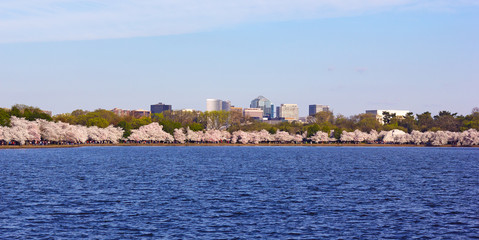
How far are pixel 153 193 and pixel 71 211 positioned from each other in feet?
41.7

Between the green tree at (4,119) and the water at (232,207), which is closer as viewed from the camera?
the water at (232,207)

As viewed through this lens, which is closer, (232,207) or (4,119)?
(232,207)

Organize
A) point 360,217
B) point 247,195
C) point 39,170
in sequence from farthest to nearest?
point 39,170
point 247,195
point 360,217

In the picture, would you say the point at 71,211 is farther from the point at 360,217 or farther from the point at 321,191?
the point at 321,191

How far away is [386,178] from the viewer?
74.9m

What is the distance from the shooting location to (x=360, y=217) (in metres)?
40.9

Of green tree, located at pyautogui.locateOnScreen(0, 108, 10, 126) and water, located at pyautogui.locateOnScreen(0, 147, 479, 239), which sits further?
green tree, located at pyautogui.locateOnScreen(0, 108, 10, 126)

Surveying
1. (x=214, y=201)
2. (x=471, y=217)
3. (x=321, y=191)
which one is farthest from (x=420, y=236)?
(x=321, y=191)

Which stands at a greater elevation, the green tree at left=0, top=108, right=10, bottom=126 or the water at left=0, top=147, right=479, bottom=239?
the green tree at left=0, top=108, right=10, bottom=126

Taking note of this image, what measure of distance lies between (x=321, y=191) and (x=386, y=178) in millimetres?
21053

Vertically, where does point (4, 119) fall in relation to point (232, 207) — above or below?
above

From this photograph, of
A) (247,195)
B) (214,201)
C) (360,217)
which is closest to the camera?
(360,217)

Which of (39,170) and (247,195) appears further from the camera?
(39,170)

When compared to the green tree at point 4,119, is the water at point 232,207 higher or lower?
lower
